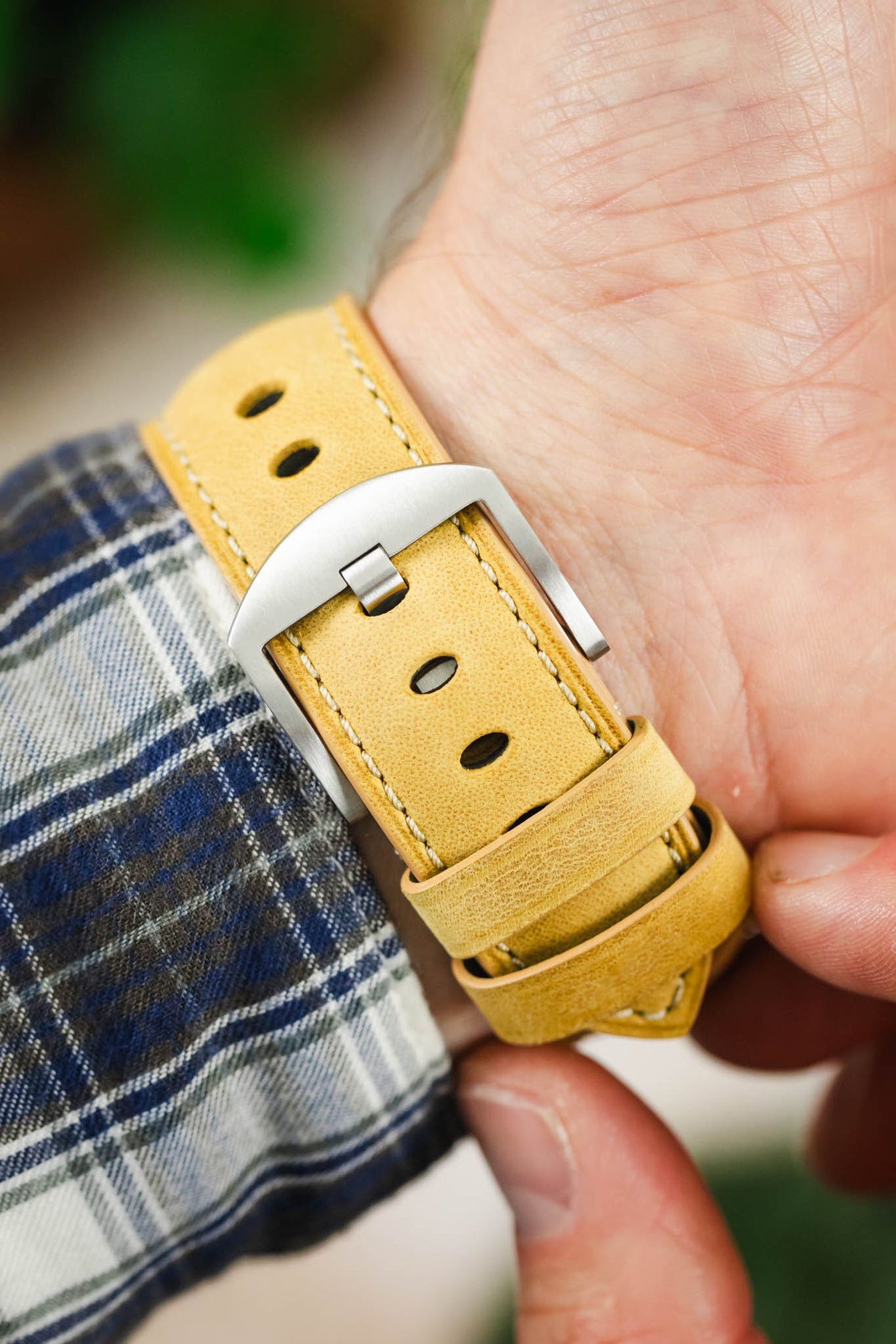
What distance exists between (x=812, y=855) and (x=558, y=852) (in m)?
0.18

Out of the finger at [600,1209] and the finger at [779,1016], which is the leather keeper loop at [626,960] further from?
the finger at [779,1016]

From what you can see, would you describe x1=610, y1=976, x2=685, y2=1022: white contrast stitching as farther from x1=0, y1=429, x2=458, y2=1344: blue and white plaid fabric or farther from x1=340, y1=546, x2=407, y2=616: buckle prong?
x1=340, y1=546, x2=407, y2=616: buckle prong

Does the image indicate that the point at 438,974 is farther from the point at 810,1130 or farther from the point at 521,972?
the point at 810,1130

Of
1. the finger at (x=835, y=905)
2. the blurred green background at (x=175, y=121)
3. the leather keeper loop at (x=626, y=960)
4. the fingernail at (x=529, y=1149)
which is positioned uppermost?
the blurred green background at (x=175, y=121)

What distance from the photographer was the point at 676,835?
Answer: 0.51 metres

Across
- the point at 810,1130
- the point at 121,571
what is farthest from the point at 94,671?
the point at 810,1130

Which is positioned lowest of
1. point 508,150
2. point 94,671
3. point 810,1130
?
point 810,1130

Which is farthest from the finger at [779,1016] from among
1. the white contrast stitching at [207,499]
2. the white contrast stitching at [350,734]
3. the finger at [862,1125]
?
the white contrast stitching at [207,499]

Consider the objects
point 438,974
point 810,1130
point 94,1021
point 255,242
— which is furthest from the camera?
point 255,242

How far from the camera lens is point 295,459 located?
514 millimetres

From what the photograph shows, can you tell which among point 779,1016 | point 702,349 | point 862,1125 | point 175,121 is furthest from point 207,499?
point 175,121

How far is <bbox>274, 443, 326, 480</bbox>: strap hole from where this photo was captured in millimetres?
501

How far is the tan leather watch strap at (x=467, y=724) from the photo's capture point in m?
0.47

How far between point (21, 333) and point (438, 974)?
1.20 metres
